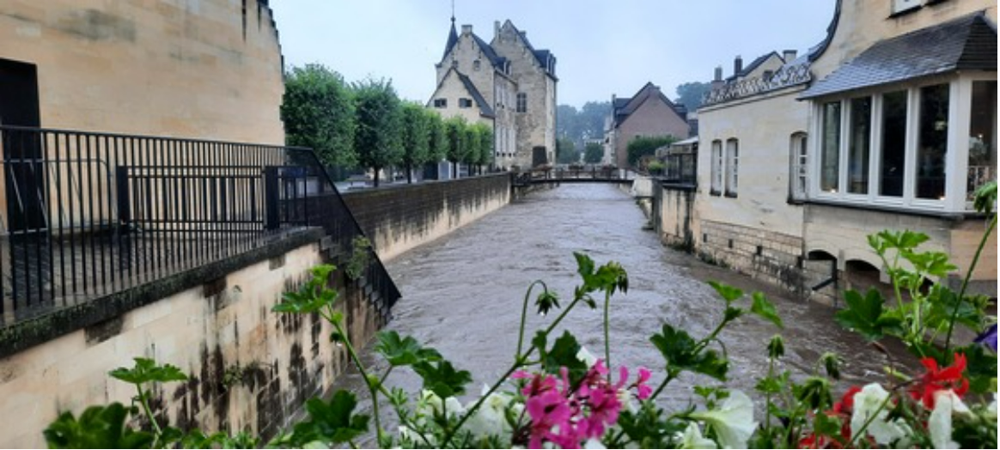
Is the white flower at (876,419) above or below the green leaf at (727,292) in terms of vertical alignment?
below

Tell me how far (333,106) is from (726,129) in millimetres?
9070

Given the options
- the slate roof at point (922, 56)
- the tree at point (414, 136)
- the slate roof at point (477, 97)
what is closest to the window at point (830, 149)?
the slate roof at point (922, 56)

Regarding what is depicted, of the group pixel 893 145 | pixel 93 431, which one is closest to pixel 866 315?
pixel 93 431

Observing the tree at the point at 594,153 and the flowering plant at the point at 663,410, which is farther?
the tree at the point at 594,153

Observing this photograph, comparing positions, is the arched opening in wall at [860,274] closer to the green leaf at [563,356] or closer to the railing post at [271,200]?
the railing post at [271,200]

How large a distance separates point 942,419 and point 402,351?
996 millimetres

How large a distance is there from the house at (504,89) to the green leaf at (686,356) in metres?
47.8

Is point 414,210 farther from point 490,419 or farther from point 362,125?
point 490,419

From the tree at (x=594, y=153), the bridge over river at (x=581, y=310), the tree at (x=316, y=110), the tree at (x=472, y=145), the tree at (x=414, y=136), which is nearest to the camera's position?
the bridge over river at (x=581, y=310)

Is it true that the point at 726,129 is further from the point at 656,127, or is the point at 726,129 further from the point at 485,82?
the point at 656,127

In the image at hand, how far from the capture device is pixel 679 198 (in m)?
22.1

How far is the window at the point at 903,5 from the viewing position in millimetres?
11797

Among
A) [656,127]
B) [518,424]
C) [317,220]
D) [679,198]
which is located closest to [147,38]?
[317,220]

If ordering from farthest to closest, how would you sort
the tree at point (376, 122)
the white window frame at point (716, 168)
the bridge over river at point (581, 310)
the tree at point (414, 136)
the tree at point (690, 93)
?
the tree at point (690, 93), the tree at point (414, 136), the tree at point (376, 122), the white window frame at point (716, 168), the bridge over river at point (581, 310)
